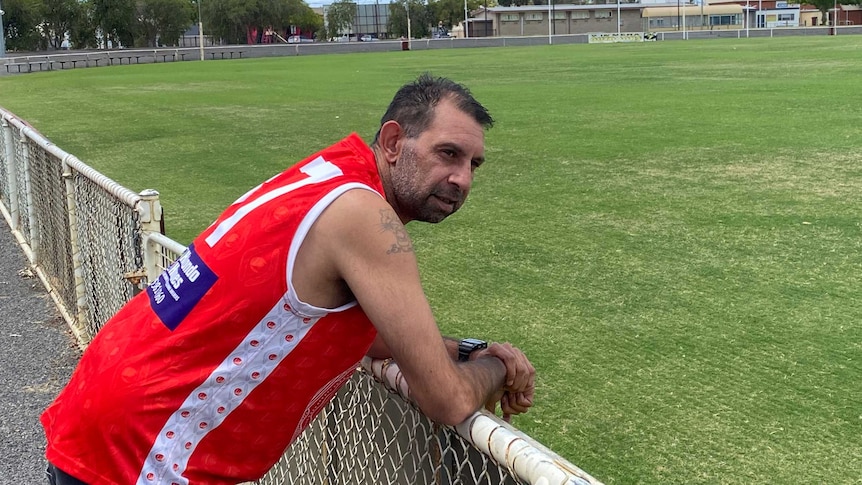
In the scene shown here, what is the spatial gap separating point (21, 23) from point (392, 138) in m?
97.0

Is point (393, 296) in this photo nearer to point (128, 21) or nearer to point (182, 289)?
point (182, 289)

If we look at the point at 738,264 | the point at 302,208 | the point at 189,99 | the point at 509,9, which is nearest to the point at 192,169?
the point at 738,264

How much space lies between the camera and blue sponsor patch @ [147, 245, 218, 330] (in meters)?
1.98

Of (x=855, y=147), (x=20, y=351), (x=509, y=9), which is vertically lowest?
(x=20, y=351)

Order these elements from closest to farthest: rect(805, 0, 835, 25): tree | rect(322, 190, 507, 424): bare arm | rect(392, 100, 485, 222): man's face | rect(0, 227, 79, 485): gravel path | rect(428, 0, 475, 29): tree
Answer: rect(322, 190, 507, 424): bare arm → rect(392, 100, 485, 222): man's face → rect(0, 227, 79, 485): gravel path → rect(805, 0, 835, 25): tree → rect(428, 0, 475, 29): tree

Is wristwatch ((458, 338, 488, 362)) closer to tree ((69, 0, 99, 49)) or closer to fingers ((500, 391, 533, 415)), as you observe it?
fingers ((500, 391, 533, 415))

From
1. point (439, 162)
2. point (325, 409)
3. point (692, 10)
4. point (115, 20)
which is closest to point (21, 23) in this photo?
point (115, 20)

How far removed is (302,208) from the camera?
1.89m

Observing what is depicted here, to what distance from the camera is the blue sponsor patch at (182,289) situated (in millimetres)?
1979

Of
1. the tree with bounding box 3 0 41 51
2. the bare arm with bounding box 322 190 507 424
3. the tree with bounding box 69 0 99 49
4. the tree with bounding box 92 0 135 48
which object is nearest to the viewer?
the bare arm with bounding box 322 190 507 424

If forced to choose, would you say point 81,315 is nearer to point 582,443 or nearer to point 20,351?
point 20,351

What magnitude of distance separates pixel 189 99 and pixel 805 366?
22.6m

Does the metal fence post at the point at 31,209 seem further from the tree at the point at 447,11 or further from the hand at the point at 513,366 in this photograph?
the tree at the point at 447,11

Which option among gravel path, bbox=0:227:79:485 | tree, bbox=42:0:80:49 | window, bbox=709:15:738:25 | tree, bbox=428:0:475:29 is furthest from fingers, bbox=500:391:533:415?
tree, bbox=428:0:475:29
